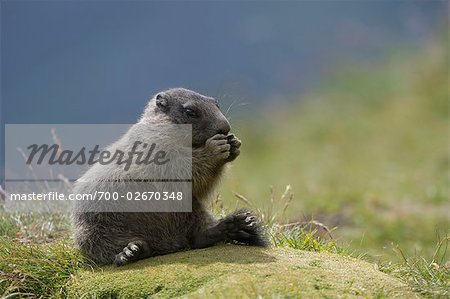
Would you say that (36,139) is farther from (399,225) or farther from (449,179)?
(449,179)

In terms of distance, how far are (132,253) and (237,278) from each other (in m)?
0.89

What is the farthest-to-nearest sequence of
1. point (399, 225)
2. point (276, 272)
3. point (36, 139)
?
point (399, 225) < point (36, 139) < point (276, 272)

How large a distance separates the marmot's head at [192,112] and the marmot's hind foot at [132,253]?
32.2 inches

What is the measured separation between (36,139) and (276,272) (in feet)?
11.3

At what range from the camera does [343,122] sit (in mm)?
18203

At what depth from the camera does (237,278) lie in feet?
15.6

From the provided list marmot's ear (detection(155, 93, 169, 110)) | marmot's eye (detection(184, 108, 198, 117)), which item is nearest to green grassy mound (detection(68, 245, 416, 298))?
marmot's eye (detection(184, 108, 198, 117))

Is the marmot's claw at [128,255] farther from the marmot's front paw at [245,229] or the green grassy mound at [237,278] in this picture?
the marmot's front paw at [245,229]

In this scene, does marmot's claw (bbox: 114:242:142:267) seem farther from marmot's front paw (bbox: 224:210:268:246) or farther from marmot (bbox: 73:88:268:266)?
marmot's front paw (bbox: 224:210:268:246)

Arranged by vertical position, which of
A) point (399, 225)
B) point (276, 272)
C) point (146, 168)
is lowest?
point (399, 225)

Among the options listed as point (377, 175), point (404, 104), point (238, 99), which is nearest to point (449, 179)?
point (377, 175)

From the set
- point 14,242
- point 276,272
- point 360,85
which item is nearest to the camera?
point 276,272

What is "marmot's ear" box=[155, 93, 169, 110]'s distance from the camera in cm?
595

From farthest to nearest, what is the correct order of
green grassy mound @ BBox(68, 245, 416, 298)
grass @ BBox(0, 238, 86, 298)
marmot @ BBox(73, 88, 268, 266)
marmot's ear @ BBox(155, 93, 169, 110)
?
1. marmot's ear @ BBox(155, 93, 169, 110)
2. marmot @ BBox(73, 88, 268, 266)
3. grass @ BBox(0, 238, 86, 298)
4. green grassy mound @ BBox(68, 245, 416, 298)
